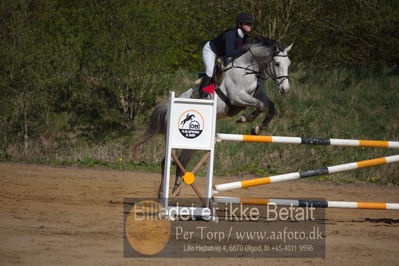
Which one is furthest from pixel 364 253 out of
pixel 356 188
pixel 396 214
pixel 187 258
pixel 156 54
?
pixel 156 54

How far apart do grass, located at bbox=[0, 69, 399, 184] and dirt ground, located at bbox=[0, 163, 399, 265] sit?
152 centimetres

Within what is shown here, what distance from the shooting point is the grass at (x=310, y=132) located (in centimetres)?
1272

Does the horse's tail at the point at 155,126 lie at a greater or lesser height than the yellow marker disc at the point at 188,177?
greater

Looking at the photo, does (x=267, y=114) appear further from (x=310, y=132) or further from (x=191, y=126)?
(x=310, y=132)

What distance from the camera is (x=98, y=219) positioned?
6.12 m

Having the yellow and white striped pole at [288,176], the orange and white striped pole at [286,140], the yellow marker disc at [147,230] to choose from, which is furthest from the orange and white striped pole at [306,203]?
the yellow marker disc at [147,230]

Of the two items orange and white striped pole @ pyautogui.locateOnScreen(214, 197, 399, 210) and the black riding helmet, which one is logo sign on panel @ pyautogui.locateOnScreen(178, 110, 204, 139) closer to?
orange and white striped pole @ pyautogui.locateOnScreen(214, 197, 399, 210)

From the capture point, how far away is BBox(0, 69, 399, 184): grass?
12.7 metres

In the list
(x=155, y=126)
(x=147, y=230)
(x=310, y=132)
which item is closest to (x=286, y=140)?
(x=147, y=230)

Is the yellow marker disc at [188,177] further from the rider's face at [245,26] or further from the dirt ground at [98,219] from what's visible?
the rider's face at [245,26]

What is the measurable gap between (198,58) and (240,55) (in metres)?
11.3

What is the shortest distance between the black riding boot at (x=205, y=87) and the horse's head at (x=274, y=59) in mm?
731

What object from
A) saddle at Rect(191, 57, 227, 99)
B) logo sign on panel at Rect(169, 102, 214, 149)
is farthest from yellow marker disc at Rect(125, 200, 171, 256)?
saddle at Rect(191, 57, 227, 99)

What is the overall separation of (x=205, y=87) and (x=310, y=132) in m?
7.60
